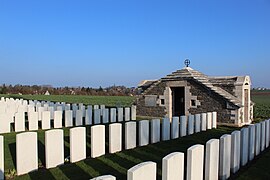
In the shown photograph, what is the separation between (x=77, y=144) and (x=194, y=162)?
3.29 meters

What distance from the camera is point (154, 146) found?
811 centimetres

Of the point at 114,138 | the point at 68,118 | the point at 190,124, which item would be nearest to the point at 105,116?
the point at 68,118

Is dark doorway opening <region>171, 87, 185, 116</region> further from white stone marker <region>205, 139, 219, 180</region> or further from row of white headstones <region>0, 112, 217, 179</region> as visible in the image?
white stone marker <region>205, 139, 219, 180</region>

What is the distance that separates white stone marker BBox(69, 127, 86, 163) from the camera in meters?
6.25

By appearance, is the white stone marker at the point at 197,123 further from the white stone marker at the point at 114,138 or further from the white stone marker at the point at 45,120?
the white stone marker at the point at 45,120

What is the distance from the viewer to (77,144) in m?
6.36

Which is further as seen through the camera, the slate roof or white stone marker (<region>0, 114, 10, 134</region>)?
the slate roof

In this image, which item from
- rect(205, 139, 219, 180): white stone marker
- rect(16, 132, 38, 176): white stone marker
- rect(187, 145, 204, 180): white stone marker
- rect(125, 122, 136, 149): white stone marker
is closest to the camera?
rect(187, 145, 204, 180): white stone marker

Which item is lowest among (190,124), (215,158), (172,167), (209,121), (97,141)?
(209,121)

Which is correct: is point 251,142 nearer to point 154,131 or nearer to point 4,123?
point 154,131

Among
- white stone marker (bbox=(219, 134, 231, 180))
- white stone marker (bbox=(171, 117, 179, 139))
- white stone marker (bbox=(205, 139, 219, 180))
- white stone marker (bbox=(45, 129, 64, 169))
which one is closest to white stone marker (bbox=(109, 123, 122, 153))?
white stone marker (bbox=(45, 129, 64, 169))

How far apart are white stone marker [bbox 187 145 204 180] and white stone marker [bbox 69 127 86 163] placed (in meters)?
3.22

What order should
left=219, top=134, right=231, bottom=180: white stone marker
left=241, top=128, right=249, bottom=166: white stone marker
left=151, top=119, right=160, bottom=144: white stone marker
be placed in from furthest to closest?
left=151, top=119, right=160, bottom=144: white stone marker → left=241, top=128, right=249, bottom=166: white stone marker → left=219, top=134, right=231, bottom=180: white stone marker

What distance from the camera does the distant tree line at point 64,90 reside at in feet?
172
